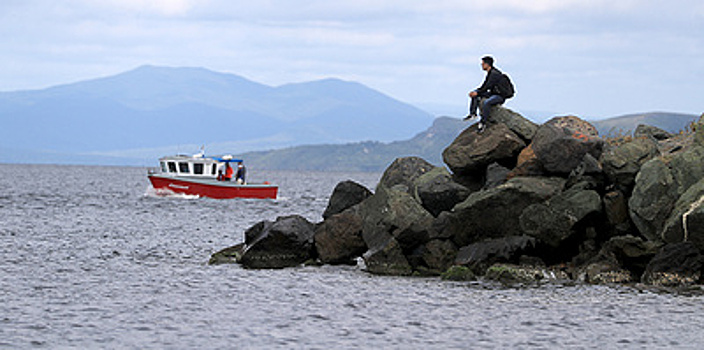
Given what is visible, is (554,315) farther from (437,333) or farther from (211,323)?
(211,323)

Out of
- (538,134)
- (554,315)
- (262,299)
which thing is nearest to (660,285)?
(554,315)

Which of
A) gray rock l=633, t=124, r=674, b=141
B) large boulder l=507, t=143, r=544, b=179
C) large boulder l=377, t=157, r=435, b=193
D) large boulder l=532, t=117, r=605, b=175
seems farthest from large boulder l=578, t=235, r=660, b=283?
large boulder l=377, t=157, r=435, b=193

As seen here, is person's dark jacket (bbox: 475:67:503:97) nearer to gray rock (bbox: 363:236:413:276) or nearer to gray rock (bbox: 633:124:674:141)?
gray rock (bbox: 633:124:674:141)

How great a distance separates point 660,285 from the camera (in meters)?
22.0

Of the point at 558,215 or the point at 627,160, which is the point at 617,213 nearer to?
the point at 627,160

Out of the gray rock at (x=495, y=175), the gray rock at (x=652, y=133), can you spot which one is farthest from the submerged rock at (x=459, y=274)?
the gray rock at (x=652, y=133)

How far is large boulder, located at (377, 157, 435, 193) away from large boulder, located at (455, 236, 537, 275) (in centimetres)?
692

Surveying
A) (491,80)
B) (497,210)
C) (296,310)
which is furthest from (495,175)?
(296,310)

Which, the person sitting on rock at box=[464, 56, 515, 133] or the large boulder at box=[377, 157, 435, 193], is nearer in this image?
the person sitting on rock at box=[464, 56, 515, 133]

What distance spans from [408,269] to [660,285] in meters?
7.40

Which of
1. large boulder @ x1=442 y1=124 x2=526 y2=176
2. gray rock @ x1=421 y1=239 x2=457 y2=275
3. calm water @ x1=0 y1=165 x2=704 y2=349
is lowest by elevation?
calm water @ x1=0 y1=165 x2=704 y2=349

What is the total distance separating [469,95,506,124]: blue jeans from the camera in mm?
28062

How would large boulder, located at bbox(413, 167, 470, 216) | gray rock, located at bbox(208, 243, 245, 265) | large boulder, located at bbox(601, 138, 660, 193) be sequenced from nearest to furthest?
large boulder, located at bbox(601, 138, 660, 193) → large boulder, located at bbox(413, 167, 470, 216) → gray rock, located at bbox(208, 243, 245, 265)

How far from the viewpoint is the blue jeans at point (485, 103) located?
28062 mm
